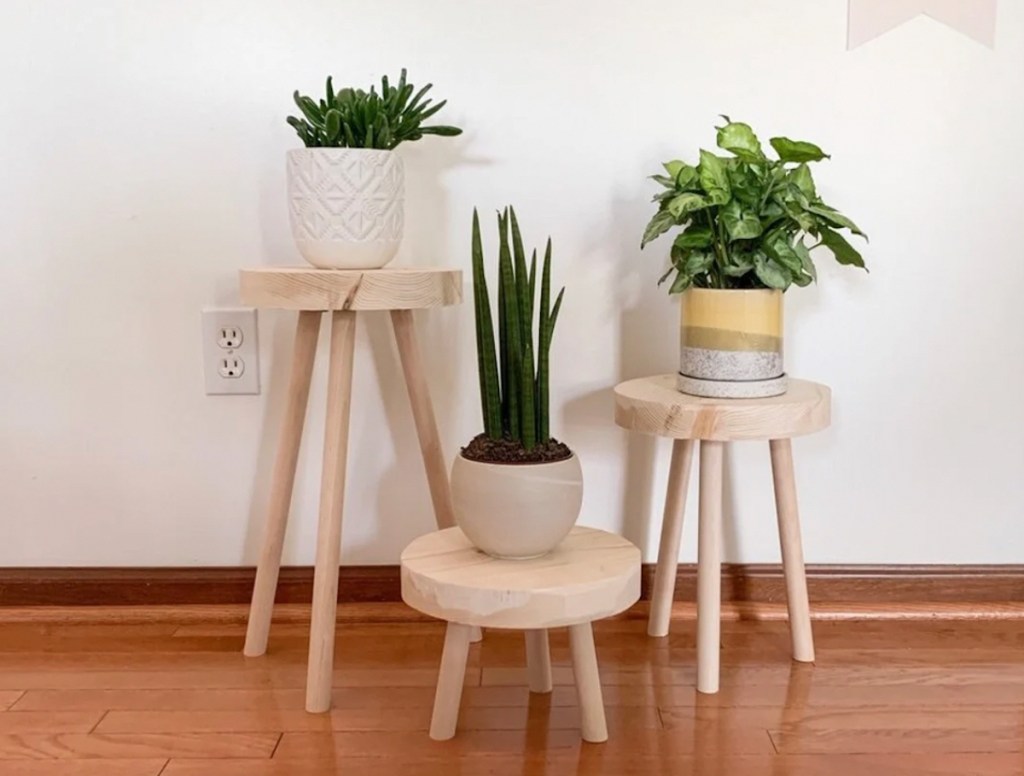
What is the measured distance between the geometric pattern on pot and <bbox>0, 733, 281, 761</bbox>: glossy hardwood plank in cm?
52

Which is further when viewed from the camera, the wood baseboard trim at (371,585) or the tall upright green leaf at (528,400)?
the wood baseboard trim at (371,585)

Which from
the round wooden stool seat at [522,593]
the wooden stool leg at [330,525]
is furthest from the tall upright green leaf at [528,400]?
the wooden stool leg at [330,525]

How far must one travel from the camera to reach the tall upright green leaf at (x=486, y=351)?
883mm

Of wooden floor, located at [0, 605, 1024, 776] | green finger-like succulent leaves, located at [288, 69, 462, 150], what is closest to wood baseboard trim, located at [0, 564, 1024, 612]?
wooden floor, located at [0, 605, 1024, 776]

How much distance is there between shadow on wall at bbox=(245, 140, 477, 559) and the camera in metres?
1.18

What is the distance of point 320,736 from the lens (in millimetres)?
926

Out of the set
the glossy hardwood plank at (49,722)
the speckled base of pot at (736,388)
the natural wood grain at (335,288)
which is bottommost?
the glossy hardwood plank at (49,722)

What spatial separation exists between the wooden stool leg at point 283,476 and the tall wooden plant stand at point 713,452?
1.19 ft

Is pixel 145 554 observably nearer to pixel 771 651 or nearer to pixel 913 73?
pixel 771 651

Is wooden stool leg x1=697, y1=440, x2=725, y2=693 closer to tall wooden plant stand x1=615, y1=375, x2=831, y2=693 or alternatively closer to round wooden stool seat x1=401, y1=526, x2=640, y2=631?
tall wooden plant stand x1=615, y1=375, x2=831, y2=693

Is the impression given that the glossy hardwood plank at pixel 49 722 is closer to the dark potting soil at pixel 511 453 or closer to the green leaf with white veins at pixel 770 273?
the dark potting soil at pixel 511 453

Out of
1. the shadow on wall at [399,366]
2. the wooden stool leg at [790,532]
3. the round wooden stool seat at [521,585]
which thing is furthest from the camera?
the shadow on wall at [399,366]

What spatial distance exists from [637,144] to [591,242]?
5.3 inches

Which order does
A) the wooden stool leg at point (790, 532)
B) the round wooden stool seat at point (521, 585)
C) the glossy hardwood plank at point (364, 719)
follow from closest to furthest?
the round wooden stool seat at point (521, 585) < the glossy hardwood plank at point (364, 719) < the wooden stool leg at point (790, 532)
